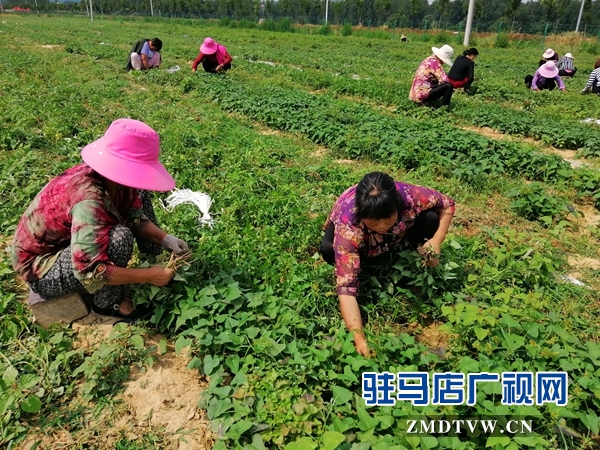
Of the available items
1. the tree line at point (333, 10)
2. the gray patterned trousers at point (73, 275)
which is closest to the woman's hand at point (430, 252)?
the gray patterned trousers at point (73, 275)

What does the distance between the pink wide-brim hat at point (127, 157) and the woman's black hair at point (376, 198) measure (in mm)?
1016

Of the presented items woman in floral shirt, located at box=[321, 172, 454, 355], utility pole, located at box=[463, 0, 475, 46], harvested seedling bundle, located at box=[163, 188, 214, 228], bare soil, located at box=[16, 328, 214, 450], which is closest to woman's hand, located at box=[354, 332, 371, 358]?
woman in floral shirt, located at box=[321, 172, 454, 355]

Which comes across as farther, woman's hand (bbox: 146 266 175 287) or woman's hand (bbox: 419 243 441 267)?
woman's hand (bbox: 419 243 441 267)

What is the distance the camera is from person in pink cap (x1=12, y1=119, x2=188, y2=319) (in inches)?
82.2

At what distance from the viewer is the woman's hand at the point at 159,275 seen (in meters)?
2.38

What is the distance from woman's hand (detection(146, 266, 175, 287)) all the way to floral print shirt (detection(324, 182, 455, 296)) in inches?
37.8

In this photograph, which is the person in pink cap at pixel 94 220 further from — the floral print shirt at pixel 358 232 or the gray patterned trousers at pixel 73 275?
the floral print shirt at pixel 358 232

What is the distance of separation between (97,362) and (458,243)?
2.53 metres

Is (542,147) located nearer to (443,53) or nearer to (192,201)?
(443,53)

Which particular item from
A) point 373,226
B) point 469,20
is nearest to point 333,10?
point 469,20

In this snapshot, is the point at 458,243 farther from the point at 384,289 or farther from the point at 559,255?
the point at 559,255

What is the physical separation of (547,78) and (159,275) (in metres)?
10.7

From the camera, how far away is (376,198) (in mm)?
2182

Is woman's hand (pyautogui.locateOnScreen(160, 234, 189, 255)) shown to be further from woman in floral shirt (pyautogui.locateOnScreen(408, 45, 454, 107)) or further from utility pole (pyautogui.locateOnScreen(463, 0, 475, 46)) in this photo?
utility pole (pyautogui.locateOnScreen(463, 0, 475, 46))
